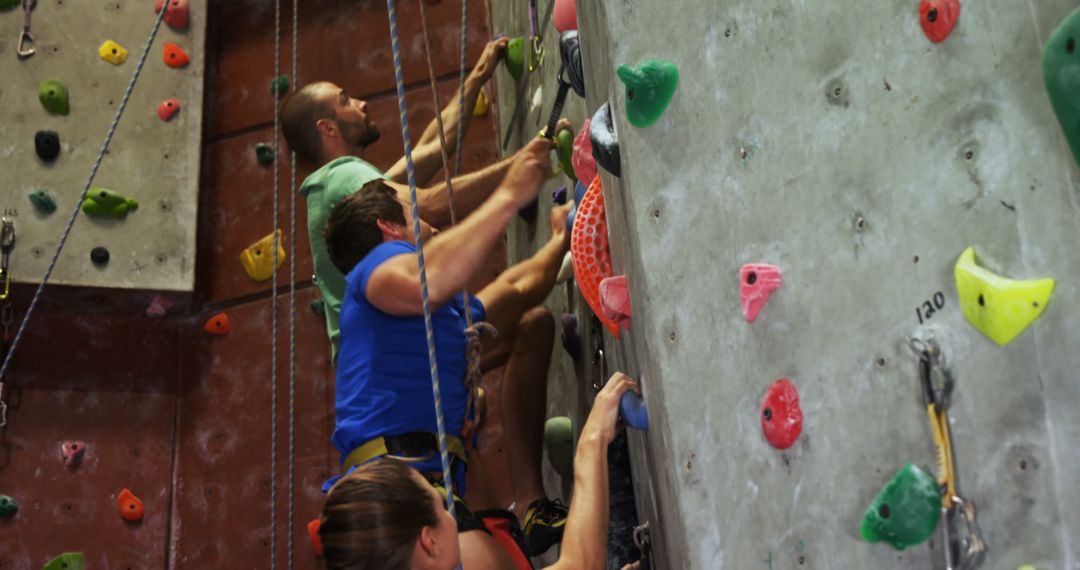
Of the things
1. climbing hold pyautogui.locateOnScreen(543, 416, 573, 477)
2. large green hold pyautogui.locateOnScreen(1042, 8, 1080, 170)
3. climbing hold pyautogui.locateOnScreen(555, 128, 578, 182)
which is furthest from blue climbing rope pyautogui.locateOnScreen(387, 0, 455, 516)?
climbing hold pyautogui.locateOnScreen(543, 416, 573, 477)

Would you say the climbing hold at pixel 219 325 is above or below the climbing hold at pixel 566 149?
above

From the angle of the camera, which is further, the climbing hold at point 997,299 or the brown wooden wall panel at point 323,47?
the brown wooden wall panel at point 323,47

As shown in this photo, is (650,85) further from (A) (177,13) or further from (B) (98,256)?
(A) (177,13)

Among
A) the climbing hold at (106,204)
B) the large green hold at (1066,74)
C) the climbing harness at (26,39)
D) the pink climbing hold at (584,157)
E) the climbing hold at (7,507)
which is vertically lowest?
the large green hold at (1066,74)

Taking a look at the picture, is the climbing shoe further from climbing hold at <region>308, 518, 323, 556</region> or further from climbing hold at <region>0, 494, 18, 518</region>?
climbing hold at <region>0, 494, 18, 518</region>

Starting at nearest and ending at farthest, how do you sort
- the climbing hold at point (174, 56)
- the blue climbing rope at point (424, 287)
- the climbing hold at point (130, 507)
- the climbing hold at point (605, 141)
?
the blue climbing rope at point (424, 287) < the climbing hold at point (605, 141) < the climbing hold at point (130, 507) < the climbing hold at point (174, 56)

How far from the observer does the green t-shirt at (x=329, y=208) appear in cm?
328

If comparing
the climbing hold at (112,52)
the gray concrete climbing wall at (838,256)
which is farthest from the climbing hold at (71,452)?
the gray concrete climbing wall at (838,256)

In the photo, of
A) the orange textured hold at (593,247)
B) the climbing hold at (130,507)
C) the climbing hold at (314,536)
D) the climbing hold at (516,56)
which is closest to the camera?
the orange textured hold at (593,247)

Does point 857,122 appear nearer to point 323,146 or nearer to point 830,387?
point 830,387

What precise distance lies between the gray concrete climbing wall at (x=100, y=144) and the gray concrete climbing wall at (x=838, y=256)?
268cm

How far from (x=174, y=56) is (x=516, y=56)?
4.93 feet

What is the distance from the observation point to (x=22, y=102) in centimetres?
461

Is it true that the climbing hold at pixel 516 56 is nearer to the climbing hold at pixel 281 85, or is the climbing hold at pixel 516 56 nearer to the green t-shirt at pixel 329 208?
the green t-shirt at pixel 329 208
